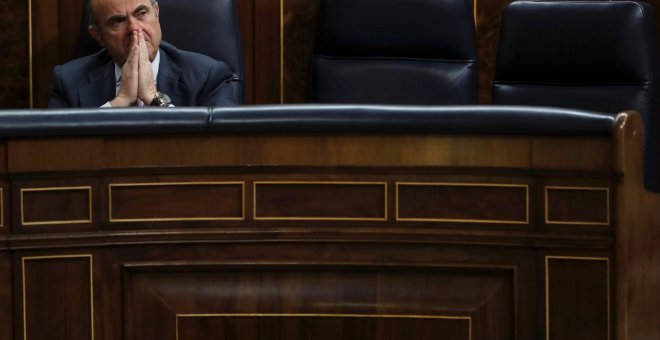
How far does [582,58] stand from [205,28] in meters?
0.78

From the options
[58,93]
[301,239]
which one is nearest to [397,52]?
[58,93]

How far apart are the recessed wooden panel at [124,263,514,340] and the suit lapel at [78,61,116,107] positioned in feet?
2.67

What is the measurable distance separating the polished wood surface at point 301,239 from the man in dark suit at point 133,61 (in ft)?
2.42

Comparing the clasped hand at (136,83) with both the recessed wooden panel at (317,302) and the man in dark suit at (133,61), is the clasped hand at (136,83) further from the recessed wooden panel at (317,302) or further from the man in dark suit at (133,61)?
the recessed wooden panel at (317,302)

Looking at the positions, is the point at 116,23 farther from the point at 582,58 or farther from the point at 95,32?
the point at 582,58

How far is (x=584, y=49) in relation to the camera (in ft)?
7.77

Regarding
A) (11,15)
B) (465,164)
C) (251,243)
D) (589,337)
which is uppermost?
(11,15)

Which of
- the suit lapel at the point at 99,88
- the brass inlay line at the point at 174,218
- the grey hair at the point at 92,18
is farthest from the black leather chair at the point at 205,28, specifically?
the brass inlay line at the point at 174,218

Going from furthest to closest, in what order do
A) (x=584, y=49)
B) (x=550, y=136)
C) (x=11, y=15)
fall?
(x=11, y=15) → (x=584, y=49) → (x=550, y=136)

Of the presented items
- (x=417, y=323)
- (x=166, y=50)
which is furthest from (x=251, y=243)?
(x=166, y=50)

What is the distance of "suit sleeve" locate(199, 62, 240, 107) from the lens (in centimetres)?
233

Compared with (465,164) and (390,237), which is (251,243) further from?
(465,164)

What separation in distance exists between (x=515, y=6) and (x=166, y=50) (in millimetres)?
730

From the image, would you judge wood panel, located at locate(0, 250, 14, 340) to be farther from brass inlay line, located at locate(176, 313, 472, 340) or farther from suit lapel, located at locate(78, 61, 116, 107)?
suit lapel, located at locate(78, 61, 116, 107)
